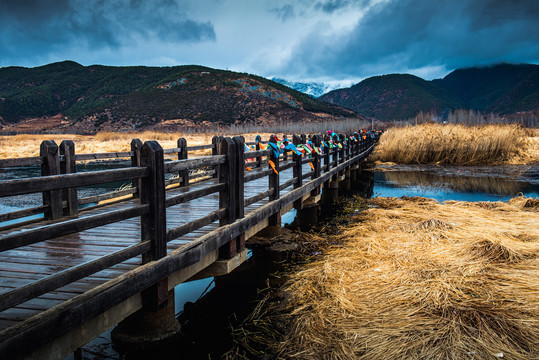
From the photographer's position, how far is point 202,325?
16.3 feet

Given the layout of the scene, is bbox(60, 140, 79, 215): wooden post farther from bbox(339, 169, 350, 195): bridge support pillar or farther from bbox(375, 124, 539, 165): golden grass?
bbox(375, 124, 539, 165): golden grass

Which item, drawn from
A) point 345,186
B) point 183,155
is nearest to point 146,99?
point 345,186

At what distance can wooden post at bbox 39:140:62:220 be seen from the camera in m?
5.47

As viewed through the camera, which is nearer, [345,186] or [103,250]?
[103,250]

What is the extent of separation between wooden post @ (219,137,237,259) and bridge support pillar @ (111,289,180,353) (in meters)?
1.10

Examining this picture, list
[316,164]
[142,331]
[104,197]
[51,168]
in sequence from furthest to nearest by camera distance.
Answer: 1. [316,164]
2. [104,197]
3. [51,168]
4. [142,331]

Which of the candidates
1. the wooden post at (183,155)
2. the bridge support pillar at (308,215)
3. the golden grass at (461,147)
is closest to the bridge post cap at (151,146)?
the wooden post at (183,155)

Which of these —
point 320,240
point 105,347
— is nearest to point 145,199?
point 105,347

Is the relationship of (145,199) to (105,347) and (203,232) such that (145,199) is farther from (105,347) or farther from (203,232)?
(105,347)

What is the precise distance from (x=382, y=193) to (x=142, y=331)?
12.0m

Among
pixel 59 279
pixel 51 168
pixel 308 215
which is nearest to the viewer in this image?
pixel 59 279

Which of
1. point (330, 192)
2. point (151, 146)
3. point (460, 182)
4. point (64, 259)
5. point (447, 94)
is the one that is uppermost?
point (447, 94)

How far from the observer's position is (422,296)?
4559mm

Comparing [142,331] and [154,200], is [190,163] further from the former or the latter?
[142,331]
